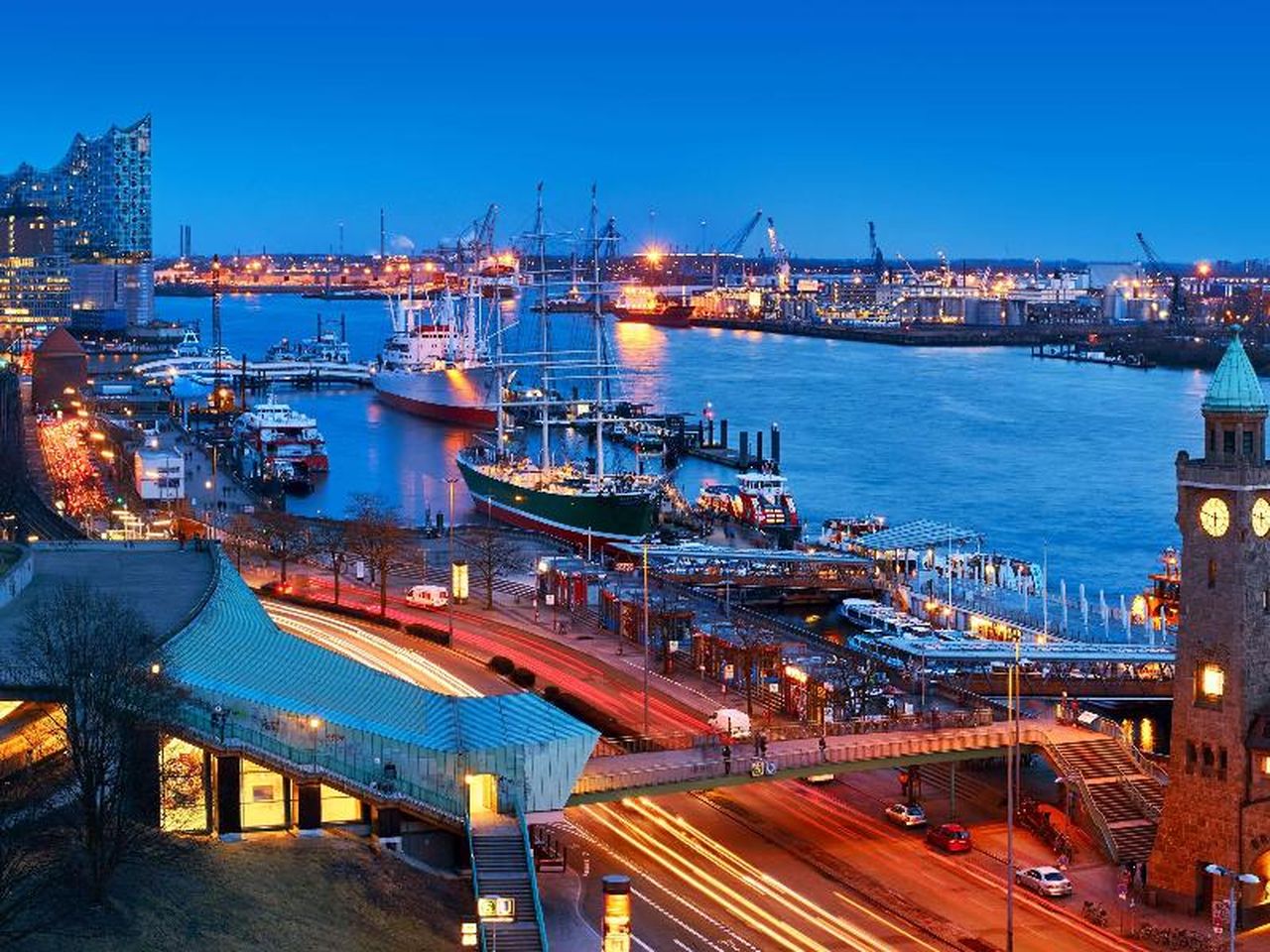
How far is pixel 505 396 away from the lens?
6744 cm

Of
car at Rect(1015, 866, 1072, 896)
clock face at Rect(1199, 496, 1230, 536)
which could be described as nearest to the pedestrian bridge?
car at Rect(1015, 866, 1072, 896)

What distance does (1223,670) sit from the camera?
16.4m

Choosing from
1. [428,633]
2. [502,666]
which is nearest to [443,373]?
[428,633]

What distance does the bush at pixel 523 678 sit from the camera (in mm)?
21422

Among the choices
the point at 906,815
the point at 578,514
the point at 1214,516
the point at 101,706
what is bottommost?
the point at 906,815

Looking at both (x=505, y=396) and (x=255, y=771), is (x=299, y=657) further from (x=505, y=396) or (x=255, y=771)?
(x=505, y=396)

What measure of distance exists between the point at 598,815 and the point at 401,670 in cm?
480

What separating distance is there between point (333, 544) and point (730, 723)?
1175 centimetres

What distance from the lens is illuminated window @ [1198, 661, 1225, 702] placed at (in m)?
16.4

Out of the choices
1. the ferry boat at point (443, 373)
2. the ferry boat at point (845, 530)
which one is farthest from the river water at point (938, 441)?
the ferry boat at point (845, 530)

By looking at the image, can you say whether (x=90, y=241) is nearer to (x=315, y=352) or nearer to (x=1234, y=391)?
(x=315, y=352)

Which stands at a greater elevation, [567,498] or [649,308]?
[649,308]

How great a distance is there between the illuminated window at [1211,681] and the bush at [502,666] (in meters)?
8.25

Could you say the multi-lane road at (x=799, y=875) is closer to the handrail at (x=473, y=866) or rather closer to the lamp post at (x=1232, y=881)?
the lamp post at (x=1232, y=881)
